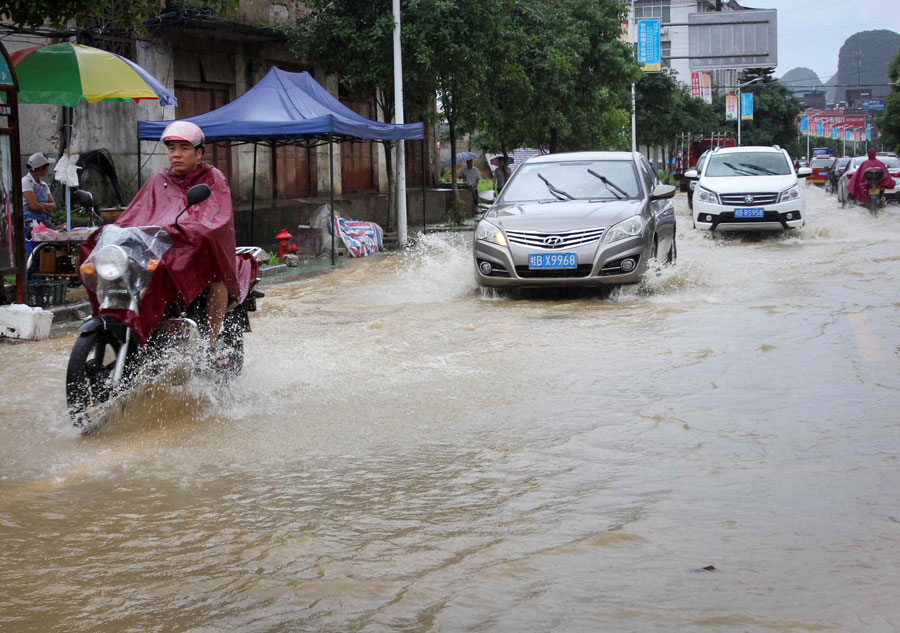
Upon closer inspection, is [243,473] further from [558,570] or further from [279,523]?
[558,570]

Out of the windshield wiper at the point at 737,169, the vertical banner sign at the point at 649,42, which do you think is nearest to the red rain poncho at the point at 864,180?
the windshield wiper at the point at 737,169

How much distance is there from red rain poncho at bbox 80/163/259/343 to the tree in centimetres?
5855

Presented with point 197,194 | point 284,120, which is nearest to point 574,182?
point 284,120

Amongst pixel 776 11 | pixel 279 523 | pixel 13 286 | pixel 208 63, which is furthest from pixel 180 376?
pixel 776 11

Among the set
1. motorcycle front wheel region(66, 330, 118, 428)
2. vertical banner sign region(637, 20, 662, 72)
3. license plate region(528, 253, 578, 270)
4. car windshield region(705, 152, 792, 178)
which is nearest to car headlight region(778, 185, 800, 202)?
car windshield region(705, 152, 792, 178)

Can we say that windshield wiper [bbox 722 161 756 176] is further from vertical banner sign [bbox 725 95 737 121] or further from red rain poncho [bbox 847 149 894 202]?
vertical banner sign [bbox 725 95 737 121]

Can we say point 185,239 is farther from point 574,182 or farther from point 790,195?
point 790,195

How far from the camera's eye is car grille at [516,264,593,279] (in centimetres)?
1077

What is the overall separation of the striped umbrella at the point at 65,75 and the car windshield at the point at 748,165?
11.7m

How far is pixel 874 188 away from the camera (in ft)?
78.3

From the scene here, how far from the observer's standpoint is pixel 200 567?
3.81m

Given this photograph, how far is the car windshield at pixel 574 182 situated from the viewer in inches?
468

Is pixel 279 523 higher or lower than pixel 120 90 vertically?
lower

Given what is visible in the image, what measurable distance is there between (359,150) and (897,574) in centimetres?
2485
